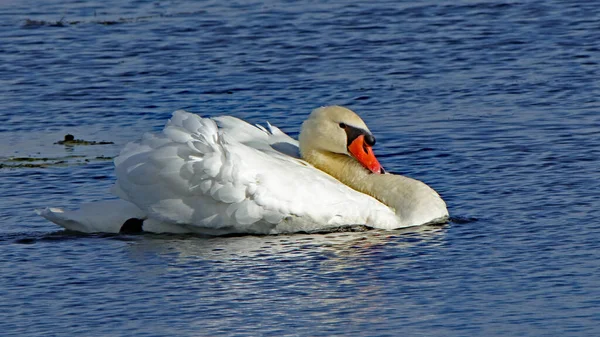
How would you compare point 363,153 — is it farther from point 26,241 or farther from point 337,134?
point 26,241

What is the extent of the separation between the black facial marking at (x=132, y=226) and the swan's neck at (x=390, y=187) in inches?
59.6

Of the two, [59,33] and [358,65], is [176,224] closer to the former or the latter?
[358,65]

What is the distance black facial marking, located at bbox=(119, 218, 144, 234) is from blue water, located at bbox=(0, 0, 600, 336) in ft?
0.62

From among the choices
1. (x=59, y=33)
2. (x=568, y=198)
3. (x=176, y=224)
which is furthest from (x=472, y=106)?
(x=59, y=33)

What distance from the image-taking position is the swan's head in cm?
1171

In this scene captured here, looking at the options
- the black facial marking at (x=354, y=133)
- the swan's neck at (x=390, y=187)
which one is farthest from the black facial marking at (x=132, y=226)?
the black facial marking at (x=354, y=133)

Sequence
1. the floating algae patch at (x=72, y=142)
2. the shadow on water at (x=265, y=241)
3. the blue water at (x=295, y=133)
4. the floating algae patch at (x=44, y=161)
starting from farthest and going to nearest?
the floating algae patch at (x=72, y=142), the floating algae patch at (x=44, y=161), the shadow on water at (x=265, y=241), the blue water at (x=295, y=133)

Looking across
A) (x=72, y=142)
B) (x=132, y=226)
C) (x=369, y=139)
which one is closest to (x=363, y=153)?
(x=369, y=139)

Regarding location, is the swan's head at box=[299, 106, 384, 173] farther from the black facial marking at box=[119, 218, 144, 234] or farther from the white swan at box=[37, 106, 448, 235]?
the black facial marking at box=[119, 218, 144, 234]

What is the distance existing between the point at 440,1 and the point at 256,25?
119 inches

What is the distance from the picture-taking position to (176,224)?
1127 centimetres

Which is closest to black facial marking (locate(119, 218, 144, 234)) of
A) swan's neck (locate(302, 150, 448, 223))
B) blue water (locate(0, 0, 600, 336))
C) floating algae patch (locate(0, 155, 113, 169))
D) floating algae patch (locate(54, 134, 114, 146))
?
blue water (locate(0, 0, 600, 336))

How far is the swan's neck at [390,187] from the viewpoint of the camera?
11219mm

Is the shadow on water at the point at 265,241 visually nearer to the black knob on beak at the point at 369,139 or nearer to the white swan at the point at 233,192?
the white swan at the point at 233,192
